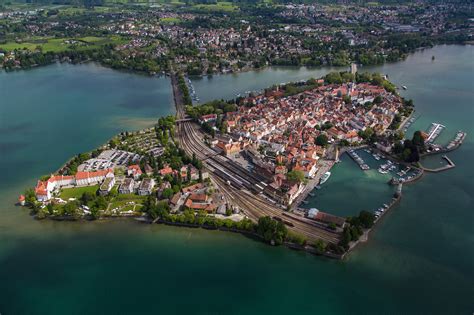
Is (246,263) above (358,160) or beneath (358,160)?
beneath

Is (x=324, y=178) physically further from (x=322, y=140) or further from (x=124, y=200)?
(x=124, y=200)

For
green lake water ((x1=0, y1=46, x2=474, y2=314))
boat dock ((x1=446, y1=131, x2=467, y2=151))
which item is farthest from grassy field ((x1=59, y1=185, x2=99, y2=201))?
boat dock ((x1=446, y1=131, x2=467, y2=151))

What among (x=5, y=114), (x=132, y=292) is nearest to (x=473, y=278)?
(x=132, y=292)

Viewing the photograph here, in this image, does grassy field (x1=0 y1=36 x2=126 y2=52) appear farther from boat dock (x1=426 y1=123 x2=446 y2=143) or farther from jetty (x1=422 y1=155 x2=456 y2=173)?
jetty (x1=422 y1=155 x2=456 y2=173)

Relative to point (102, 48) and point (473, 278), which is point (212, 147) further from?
point (102, 48)

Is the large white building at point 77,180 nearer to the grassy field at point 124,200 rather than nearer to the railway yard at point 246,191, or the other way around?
the grassy field at point 124,200

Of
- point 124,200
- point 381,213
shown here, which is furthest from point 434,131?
point 124,200
